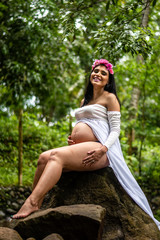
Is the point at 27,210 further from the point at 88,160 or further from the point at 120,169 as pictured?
the point at 120,169

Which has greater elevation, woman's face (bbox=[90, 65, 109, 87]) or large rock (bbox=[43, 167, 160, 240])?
woman's face (bbox=[90, 65, 109, 87])

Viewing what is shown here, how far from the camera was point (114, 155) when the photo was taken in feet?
10.8

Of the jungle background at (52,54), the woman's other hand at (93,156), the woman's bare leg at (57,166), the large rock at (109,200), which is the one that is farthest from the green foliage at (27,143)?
the woman's other hand at (93,156)

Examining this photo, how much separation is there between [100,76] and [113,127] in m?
0.69

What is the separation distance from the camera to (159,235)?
10.1 ft

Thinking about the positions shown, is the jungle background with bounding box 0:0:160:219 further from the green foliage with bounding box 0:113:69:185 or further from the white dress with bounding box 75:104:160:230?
the white dress with bounding box 75:104:160:230

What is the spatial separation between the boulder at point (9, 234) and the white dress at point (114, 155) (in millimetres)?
1237

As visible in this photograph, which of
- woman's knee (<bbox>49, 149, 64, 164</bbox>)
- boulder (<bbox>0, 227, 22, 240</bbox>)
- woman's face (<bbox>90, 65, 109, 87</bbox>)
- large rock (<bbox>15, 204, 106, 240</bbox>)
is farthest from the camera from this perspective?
woman's face (<bbox>90, 65, 109, 87</bbox>)

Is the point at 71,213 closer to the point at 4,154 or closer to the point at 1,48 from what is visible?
the point at 1,48

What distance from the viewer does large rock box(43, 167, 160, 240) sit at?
9.84ft

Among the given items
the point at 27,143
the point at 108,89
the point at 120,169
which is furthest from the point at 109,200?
the point at 27,143

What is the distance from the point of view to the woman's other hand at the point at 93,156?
9.99ft

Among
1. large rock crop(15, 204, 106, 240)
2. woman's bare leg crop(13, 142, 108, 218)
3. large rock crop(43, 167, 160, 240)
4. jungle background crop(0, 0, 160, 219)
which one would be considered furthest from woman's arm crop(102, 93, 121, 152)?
large rock crop(15, 204, 106, 240)

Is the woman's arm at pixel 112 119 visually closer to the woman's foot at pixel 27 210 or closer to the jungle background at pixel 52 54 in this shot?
the jungle background at pixel 52 54
